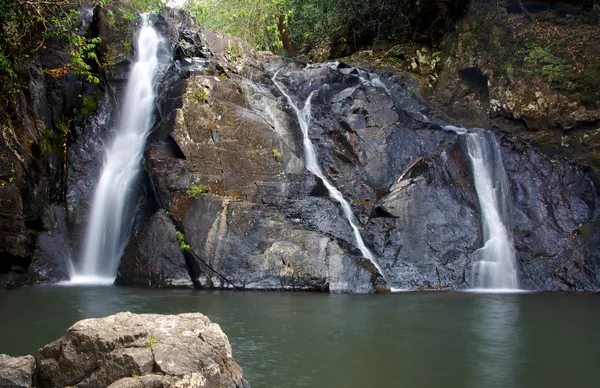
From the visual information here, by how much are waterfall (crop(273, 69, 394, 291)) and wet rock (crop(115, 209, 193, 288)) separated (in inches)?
149

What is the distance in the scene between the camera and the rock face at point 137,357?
3672 mm

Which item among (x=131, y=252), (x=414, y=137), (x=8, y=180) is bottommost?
(x=131, y=252)

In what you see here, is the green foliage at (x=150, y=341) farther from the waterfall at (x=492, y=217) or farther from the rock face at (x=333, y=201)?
the waterfall at (x=492, y=217)

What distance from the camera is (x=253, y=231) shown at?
10.8 m

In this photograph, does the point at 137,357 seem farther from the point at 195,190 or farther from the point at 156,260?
the point at 195,190

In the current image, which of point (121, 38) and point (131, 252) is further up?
point (121, 38)

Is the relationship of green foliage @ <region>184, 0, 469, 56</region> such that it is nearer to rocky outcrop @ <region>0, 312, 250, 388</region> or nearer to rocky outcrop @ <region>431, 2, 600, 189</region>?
rocky outcrop @ <region>431, 2, 600, 189</region>

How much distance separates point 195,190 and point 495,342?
6928mm

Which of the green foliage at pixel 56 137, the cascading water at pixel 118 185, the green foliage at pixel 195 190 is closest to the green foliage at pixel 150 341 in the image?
the green foliage at pixel 195 190

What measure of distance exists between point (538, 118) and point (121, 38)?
11858 mm

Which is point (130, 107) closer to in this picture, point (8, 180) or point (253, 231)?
point (8, 180)

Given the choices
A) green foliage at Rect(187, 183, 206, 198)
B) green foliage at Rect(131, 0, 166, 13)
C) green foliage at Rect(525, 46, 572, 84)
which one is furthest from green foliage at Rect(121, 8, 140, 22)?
green foliage at Rect(525, 46, 572, 84)

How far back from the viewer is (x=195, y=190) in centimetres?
1111

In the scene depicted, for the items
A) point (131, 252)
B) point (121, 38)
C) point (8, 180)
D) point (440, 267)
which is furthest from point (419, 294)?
point (121, 38)
